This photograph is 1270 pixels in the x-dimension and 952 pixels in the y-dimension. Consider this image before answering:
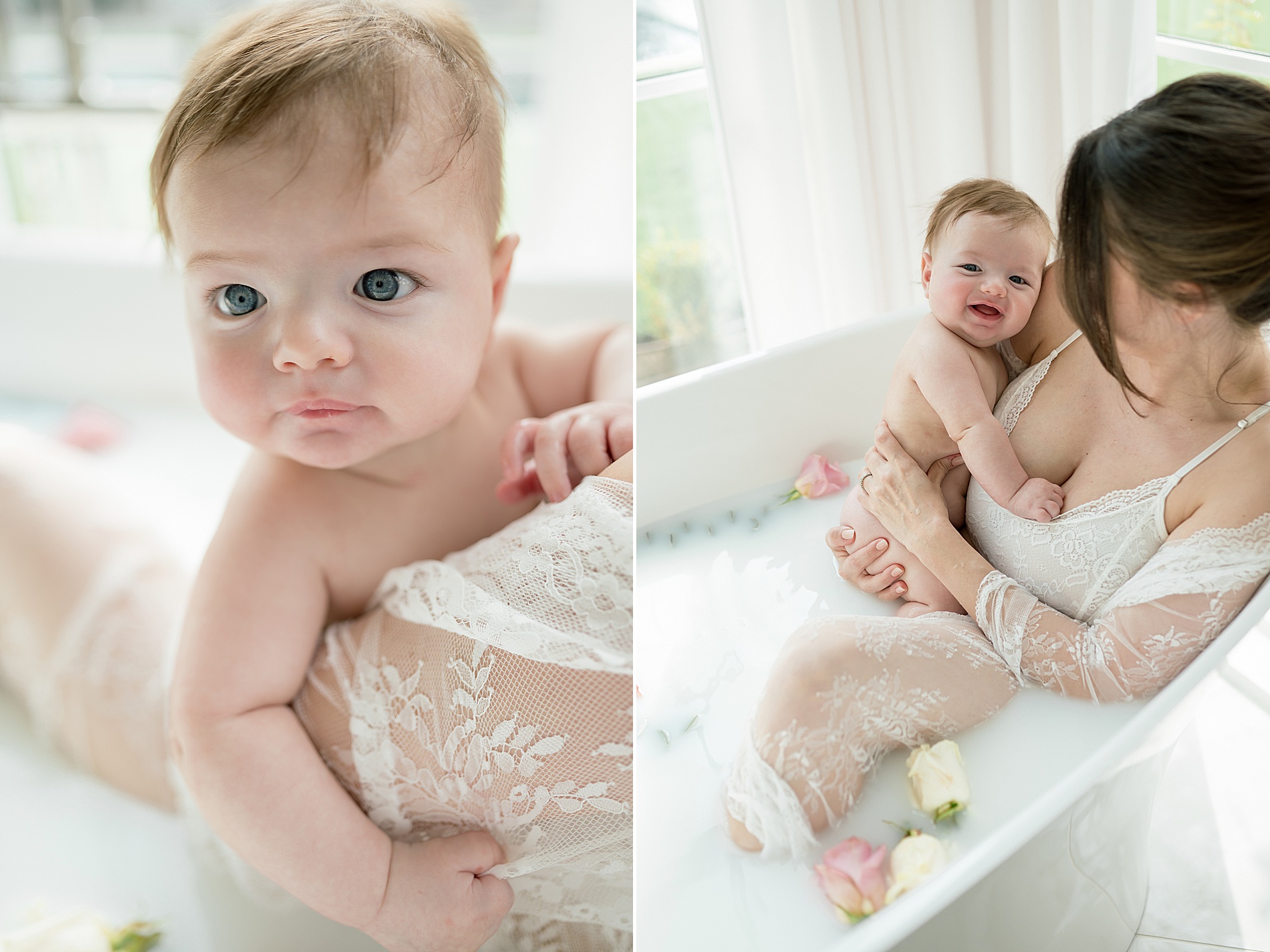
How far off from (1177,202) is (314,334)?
40 centimetres

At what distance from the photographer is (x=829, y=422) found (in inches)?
19.6

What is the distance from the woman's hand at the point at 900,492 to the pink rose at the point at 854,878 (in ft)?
Answer: 0.48

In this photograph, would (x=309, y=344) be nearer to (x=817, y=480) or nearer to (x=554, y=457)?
(x=554, y=457)

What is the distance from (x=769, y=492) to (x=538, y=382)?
282 mm

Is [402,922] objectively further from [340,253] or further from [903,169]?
[903,169]

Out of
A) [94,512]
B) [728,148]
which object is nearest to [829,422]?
[728,148]

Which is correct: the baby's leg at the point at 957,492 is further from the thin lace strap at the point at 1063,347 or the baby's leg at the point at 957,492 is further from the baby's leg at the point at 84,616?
the baby's leg at the point at 84,616

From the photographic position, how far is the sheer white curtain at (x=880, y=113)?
1.33ft

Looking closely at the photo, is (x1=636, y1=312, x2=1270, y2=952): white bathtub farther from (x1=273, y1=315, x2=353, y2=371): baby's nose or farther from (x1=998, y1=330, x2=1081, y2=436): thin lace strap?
(x1=273, y1=315, x2=353, y2=371): baby's nose

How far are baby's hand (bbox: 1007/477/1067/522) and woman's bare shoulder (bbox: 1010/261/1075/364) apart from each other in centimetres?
6

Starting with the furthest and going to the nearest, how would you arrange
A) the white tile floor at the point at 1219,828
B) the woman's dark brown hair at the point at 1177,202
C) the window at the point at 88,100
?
the window at the point at 88,100, the white tile floor at the point at 1219,828, the woman's dark brown hair at the point at 1177,202

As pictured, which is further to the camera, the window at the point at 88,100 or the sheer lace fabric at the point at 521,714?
the window at the point at 88,100

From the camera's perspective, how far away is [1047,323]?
40 centimetres

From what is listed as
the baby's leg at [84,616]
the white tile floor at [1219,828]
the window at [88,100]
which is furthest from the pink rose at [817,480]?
the window at [88,100]
